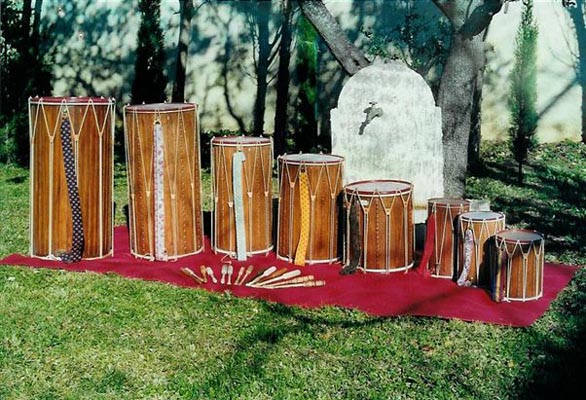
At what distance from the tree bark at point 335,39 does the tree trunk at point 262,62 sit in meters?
6.27

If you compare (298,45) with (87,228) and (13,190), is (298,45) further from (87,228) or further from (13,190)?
(87,228)

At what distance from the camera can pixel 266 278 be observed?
6.50m

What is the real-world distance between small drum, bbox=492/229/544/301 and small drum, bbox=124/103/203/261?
2.52 metres

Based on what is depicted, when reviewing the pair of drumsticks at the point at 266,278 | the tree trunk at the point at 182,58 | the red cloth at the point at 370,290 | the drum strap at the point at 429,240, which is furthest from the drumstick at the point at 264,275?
the tree trunk at the point at 182,58

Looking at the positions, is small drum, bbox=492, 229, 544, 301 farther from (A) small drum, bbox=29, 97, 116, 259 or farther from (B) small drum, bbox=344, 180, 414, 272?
(A) small drum, bbox=29, 97, 116, 259

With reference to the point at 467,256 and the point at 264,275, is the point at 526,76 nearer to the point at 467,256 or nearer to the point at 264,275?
the point at 467,256

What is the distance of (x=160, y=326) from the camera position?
17.9ft

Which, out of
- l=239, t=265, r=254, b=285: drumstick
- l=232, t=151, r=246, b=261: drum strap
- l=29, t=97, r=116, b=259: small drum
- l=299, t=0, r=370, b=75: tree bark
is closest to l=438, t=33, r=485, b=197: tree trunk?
l=299, t=0, r=370, b=75: tree bark

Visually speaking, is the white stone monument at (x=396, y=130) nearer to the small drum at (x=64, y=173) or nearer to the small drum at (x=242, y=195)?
the small drum at (x=242, y=195)

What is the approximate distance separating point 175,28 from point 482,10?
8457mm

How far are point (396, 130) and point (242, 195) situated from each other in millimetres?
1470

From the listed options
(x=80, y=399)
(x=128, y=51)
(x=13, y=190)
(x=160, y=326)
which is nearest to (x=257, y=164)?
(x=160, y=326)

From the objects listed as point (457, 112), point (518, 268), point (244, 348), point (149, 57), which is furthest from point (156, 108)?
point (149, 57)

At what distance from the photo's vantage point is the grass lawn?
15.0 ft
